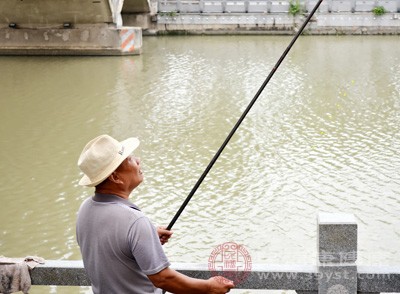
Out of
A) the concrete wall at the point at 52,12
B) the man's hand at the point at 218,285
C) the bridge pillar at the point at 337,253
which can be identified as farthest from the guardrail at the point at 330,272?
the concrete wall at the point at 52,12

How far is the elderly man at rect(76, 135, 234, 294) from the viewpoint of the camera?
2.43 meters

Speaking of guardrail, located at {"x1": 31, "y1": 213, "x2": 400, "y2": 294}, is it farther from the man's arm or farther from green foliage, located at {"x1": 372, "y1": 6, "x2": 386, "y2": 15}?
green foliage, located at {"x1": 372, "y1": 6, "x2": 386, "y2": 15}

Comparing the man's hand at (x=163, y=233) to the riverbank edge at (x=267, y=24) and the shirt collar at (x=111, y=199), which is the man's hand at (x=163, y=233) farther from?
the riverbank edge at (x=267, y=24)

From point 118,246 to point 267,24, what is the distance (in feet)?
72.0

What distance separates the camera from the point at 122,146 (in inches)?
104

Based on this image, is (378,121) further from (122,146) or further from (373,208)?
(122,146)

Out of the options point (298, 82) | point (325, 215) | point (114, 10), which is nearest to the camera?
point (325, 215)

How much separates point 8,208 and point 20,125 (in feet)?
12.6

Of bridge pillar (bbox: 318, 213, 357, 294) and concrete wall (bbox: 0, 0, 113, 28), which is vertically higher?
concrete wall (bbox: 0, 0, 113, 28)

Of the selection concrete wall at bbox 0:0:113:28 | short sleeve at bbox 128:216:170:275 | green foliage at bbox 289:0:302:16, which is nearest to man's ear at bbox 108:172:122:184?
short sleeve at bbox 128:216:170:275

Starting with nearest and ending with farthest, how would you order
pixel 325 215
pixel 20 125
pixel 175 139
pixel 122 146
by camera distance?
1. pixel 122 146
2. pixel 325 215
3. pixel 175 139
4. pixel 20 125

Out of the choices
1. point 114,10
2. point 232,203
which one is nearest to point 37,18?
point 114,10

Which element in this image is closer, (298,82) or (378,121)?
(378,121)

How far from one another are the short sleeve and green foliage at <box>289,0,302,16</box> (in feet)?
72.2
